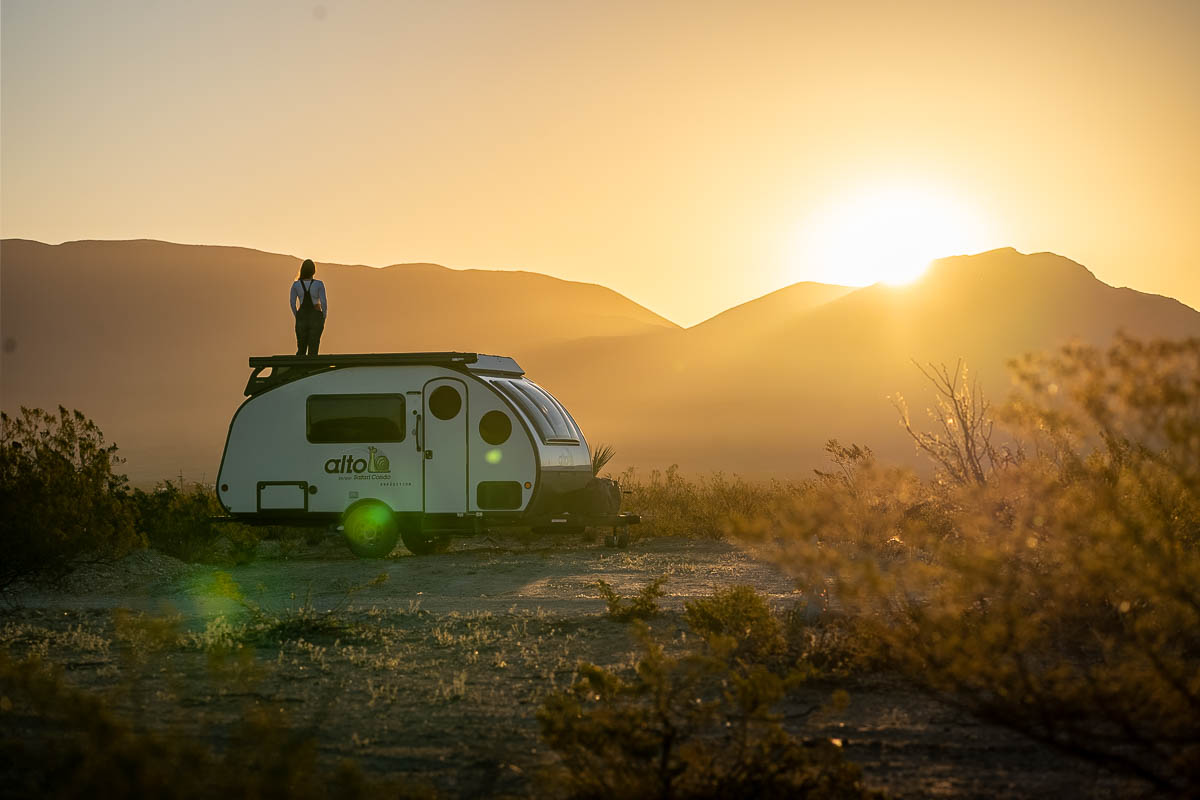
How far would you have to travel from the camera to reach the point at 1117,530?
5.85 m

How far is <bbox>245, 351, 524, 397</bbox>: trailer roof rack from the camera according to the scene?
15344 millimetres

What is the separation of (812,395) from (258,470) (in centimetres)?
7710

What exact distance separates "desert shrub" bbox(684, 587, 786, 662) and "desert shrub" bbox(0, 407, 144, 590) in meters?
7.23

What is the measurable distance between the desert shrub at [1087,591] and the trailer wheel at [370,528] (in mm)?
7824

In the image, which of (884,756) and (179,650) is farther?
(179,650)

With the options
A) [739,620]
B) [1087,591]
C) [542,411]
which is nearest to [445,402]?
[542,411]

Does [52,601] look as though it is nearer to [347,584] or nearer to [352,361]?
[347,584]

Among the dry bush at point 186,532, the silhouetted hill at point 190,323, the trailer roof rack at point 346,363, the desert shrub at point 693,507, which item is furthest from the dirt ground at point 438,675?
the silhouetted hill at point 190,323

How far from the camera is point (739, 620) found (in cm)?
806

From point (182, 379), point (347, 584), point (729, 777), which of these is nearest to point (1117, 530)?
point (729, 777)

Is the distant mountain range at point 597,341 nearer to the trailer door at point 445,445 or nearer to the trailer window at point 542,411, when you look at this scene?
the trailer window at point 542,411

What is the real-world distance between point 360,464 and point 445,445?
116cm

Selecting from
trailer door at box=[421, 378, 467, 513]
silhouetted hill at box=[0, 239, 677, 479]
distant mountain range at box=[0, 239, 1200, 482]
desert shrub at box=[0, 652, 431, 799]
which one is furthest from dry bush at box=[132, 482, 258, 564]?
silhouetted hill at box=[0, 239, 677, 479]

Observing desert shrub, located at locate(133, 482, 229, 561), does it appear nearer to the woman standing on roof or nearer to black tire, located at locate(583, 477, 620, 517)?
the woman standing on roof
